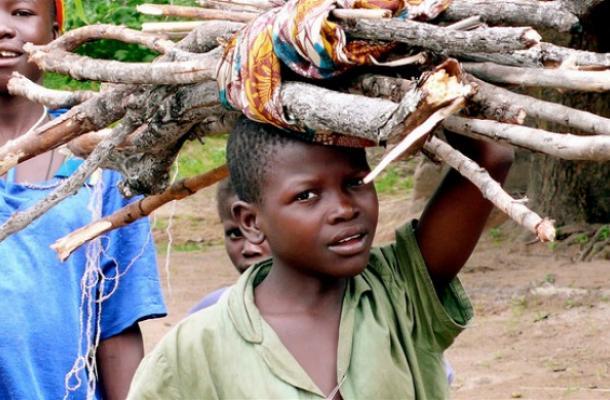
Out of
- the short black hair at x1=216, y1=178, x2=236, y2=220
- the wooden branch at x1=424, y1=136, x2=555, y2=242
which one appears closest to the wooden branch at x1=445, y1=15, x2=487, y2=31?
the wooden branch at x1=424, y1=136, x2=555, y2=242

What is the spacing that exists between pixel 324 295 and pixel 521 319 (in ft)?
14.7

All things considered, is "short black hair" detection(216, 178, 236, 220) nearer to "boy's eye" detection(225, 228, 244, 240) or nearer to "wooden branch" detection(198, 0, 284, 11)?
"boy's eye" detection(225, 228, 244, 240)

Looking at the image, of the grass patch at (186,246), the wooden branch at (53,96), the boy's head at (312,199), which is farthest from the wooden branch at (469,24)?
the grass patch at (186,246)

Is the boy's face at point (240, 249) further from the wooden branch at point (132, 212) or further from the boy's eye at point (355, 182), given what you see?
the boy's eye at point (355, 182)

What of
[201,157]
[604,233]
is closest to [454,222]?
[604,233]

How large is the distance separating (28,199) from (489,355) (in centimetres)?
377

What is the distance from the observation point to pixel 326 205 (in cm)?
243

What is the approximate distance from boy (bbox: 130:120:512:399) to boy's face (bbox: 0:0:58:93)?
2.77 ft

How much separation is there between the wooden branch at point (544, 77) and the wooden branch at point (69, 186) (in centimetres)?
80

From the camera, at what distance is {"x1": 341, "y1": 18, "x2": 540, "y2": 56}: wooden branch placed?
2.00 metres

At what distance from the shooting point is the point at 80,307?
3152 millimetres

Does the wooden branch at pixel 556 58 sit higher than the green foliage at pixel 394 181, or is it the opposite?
the wooden branch at pixel 556 58

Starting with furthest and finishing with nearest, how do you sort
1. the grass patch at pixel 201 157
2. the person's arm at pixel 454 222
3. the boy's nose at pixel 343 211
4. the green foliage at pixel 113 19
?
the grass patch at pixel 201 157, the green foliage at pixel 113 19, the person's arm at pixel 454 222, the boy's nose at pixel 343 211

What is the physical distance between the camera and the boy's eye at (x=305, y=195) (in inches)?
96.4
